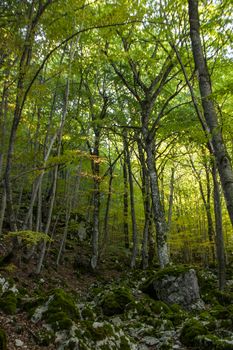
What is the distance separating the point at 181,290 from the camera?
8.53 m

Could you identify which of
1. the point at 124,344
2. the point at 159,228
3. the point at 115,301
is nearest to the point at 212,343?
the point at 124,344

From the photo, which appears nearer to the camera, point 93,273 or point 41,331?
point 41,331

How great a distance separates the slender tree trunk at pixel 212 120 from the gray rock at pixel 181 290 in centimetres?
479

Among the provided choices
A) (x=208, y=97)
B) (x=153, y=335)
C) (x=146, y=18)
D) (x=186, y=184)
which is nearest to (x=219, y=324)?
(x=153, y=335)

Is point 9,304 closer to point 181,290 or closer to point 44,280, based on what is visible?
point 44,280

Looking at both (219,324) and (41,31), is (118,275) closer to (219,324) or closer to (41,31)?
(219,324)

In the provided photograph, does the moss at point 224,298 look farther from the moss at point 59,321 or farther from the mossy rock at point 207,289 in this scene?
the moss at point 59,321

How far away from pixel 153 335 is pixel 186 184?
20.2 m

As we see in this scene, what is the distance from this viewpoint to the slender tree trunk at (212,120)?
177 inches

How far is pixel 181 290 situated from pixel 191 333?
3319mm

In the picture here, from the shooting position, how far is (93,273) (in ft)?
43.8

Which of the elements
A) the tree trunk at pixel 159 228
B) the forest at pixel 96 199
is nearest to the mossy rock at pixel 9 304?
the forest at pixel 96 199

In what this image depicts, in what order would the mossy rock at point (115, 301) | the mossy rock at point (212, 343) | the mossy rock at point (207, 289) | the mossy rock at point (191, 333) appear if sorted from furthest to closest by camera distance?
the mossy rock at point (207, 289) < the mossy rock at point (115, 301) < the mossy rock at point (191, 333) < the mossy rock at point (212, 343)

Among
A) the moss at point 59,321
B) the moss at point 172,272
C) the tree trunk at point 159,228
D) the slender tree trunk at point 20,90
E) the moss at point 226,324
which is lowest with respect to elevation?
the moss at point 226,324
